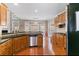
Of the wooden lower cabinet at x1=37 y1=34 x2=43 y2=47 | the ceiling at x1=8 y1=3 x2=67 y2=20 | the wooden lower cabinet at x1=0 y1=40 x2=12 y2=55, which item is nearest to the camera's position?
the wooden lower cabinet at x1=0 y1=40 x2=12 y2=55

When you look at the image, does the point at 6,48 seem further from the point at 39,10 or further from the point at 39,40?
the point at 39,10

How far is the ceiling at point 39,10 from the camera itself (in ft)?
8.30

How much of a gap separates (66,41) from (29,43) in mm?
722

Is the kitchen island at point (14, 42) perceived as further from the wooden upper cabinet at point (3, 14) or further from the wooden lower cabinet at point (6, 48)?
the wooden upper cabinet at point (3, 14)

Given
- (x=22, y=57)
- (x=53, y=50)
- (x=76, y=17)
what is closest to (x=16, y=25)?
(x=22, y=57)

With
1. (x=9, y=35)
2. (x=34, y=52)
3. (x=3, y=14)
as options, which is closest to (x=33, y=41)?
(x=34, y=52)

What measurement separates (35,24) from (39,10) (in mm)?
269

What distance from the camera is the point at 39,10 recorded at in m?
2.54

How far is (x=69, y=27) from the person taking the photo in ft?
8.30

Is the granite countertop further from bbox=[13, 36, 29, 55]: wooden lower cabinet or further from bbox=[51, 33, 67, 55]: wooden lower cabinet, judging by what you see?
bbox=[51, 33, 67, 55]: wooden lower cabinet

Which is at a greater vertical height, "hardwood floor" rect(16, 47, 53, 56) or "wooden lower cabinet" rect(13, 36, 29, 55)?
"wooden lower cabinet" rect(13, 36, 29, 55)

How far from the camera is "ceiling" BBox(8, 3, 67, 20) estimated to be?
99.6 inches

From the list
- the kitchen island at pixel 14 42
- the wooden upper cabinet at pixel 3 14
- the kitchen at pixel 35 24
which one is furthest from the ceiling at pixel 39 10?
the kitchen island at pixel 14 42

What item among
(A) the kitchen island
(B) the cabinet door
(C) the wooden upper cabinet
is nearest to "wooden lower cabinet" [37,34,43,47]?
(A) the kitchen island
